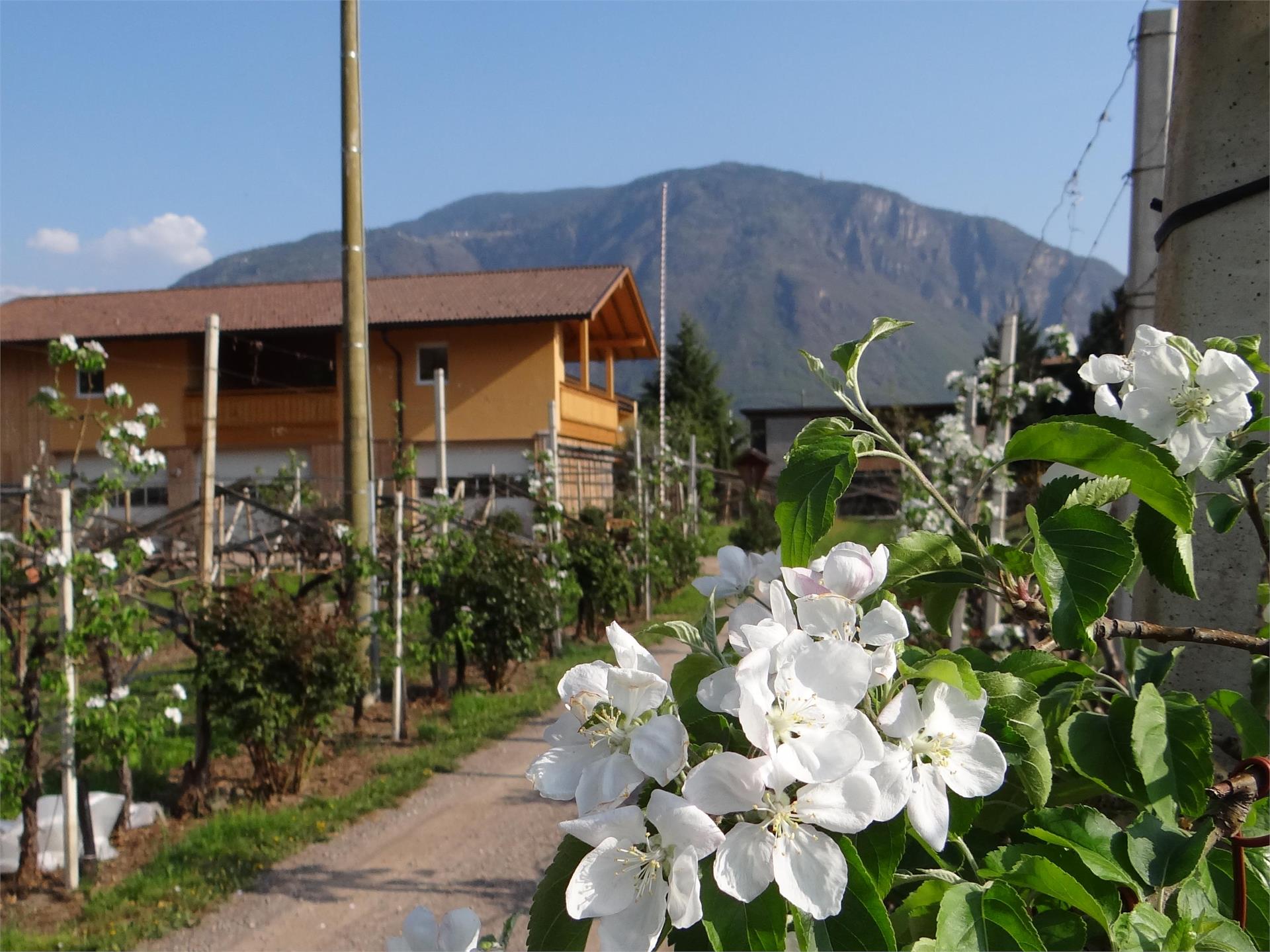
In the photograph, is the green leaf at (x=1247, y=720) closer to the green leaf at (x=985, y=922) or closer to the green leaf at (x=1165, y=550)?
the green leaf at (x=1165, y=550)

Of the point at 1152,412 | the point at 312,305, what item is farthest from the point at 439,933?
the point at 312,305

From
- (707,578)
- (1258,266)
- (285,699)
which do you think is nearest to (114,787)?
(285,699)

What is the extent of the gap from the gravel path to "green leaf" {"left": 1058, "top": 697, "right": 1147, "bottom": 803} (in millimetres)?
2765

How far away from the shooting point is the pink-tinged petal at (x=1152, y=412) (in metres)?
0.92

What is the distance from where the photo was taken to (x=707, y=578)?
982mm

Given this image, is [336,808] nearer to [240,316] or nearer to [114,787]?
[114,787]

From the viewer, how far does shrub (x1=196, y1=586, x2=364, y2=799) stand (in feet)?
16.9

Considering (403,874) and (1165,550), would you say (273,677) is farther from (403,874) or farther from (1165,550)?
(1165,550)

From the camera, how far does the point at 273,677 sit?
5332mm

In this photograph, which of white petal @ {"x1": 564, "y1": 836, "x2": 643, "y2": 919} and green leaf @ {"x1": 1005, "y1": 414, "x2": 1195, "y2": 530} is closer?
white petal @ {"x1": 564, "y1": 836, "x2": 643, "y2": 919}

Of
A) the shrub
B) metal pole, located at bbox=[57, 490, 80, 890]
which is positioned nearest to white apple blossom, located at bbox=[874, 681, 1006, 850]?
metal pole, located at bbox=[57, 490, 80, 890]

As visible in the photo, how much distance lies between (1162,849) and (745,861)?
441 millimetres

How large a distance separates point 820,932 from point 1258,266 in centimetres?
117

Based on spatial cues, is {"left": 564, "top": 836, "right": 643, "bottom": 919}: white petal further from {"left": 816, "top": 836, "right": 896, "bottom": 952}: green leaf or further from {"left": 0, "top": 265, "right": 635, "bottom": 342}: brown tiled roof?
{"left": 0, "top": 265, "right": 635, "bottom": 342}: brown tiled roof
